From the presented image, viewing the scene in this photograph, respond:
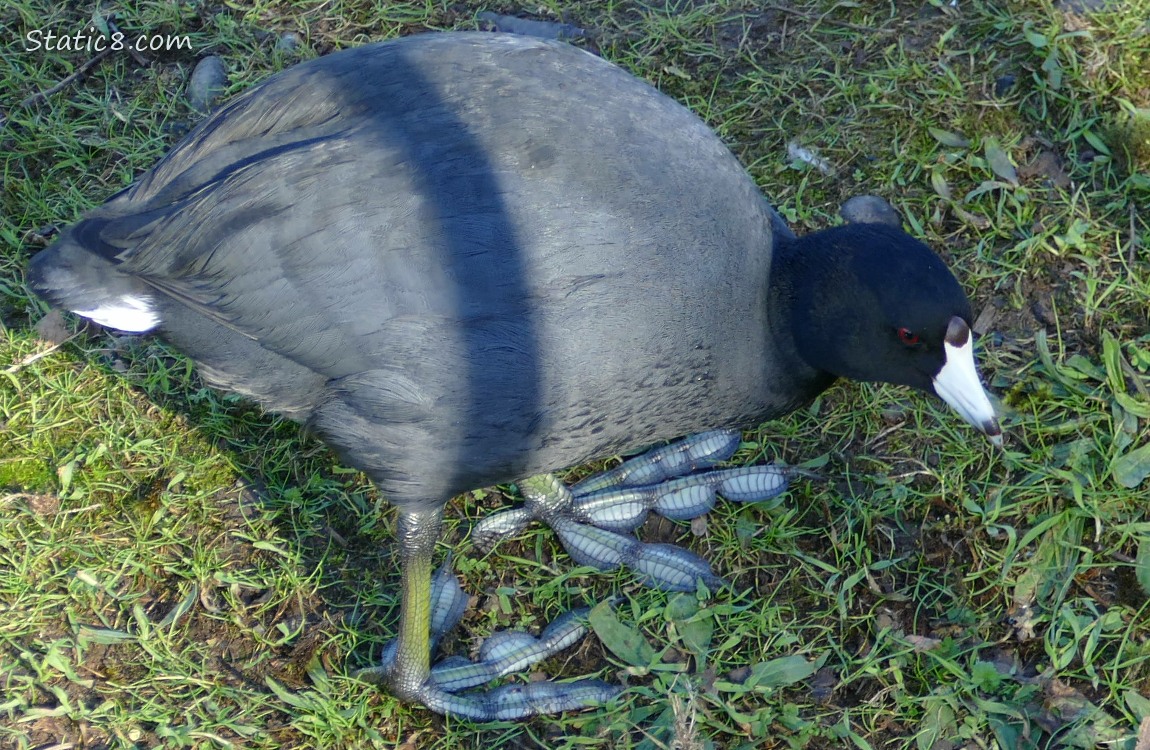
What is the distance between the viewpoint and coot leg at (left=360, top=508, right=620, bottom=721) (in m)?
2.59

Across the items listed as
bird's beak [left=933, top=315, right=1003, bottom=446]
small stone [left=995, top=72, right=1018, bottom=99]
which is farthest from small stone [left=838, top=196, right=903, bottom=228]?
bird's beak [left=933, top=315, right=1003, bottom=446]

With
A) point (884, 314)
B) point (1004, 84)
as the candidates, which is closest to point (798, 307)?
point (884, 314)

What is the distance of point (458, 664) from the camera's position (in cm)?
276

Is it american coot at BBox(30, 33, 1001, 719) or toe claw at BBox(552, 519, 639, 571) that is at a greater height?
american coot at BBox(30, 33, 1001, 719)

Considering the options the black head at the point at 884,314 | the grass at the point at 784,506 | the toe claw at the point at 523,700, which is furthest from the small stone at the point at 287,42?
the toe claw at the point at 523,700

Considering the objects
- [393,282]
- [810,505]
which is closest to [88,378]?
[393,282]

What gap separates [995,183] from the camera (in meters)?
3.23

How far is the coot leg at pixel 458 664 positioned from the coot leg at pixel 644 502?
0.22 metres

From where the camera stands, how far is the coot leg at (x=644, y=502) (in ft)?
9.30

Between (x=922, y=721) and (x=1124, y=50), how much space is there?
2264 mm

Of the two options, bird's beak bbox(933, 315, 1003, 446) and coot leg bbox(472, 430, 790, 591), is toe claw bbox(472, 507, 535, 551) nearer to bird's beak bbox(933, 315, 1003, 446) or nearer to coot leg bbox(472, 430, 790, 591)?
coot leg bbox(472, 430, 790, 591)

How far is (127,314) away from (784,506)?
1748 mm

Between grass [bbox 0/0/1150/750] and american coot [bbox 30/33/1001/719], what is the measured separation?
267mm

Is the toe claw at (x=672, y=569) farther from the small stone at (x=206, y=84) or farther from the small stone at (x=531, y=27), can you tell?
the small stone at (x=206, y=84)
